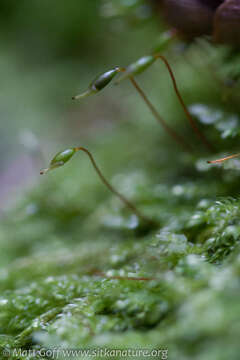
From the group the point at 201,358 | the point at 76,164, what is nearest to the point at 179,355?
the point at 201,358

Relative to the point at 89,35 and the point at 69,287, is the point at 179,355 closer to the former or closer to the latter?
the point at 69,287

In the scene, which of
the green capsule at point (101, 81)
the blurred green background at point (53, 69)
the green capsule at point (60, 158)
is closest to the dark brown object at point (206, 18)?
the green capsule at point (101, 81)

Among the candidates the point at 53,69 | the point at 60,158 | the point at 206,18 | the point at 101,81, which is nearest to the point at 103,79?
the point at 101,81

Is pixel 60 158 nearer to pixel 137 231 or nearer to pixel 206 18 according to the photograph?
pixel 137 231

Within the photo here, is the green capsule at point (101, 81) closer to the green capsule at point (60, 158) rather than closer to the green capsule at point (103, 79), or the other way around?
the green capsule at point (103, 79)

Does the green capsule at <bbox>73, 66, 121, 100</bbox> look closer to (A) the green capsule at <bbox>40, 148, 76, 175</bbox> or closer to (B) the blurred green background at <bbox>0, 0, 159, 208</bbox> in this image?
(A) the green capsule at <bbox>40, 148, 76, 175</bbox>

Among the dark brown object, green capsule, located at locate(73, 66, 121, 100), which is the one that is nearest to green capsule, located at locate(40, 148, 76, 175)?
green capsule, located at locate(73, 66, 121, 100)

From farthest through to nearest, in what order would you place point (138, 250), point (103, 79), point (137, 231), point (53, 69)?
point (53, 69) < point (137, 231) < point (138, 250) < point (103, 79)

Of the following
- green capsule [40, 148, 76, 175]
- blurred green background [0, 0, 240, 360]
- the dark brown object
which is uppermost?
the dark brown object
